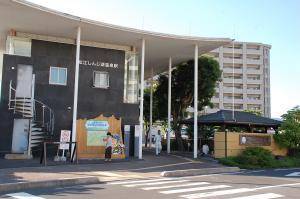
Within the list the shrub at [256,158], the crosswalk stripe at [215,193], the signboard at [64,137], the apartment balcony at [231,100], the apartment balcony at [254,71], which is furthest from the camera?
the apartment balcony at [254,71]

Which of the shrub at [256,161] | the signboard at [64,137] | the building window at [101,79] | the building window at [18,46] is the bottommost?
the shrub at [256,161]

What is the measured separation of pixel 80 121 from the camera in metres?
24.8

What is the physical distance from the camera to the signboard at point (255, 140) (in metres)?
26.2

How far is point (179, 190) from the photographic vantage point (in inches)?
534

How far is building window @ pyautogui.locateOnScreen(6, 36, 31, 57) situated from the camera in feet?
80.9

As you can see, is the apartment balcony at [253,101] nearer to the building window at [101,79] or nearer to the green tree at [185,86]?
the green tree at [185,86]

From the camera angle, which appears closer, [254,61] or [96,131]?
[96,131]

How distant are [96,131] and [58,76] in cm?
410

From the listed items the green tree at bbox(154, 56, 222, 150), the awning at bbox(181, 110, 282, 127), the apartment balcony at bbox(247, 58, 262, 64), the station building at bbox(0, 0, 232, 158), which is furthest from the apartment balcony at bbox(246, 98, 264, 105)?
the station building at bbox(0, 0, 232, 158)

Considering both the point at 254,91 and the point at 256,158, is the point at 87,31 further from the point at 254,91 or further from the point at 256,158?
the point at 254,91

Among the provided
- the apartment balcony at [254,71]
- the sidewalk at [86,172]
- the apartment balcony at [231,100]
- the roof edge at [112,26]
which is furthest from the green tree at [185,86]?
the apartment balcony at [254,71]

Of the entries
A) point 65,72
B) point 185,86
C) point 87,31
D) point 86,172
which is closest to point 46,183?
point 86,172

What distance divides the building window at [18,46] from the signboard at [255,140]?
1395 centimetres

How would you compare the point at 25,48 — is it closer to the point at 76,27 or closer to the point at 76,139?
the point at 76,27
